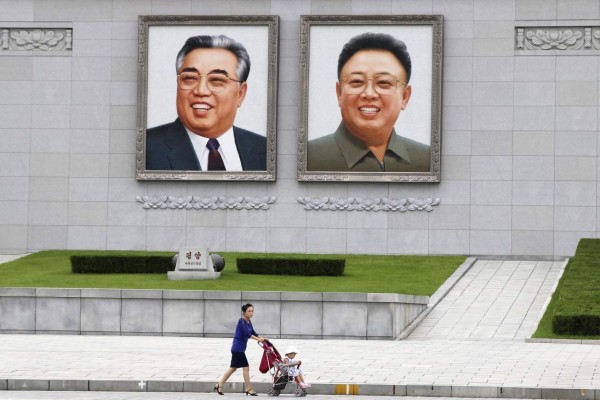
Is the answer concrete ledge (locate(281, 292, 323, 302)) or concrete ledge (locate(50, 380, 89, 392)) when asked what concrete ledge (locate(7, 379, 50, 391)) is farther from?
concrete ledge (locate(281, 292, 323, 302))

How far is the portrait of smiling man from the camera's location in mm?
42906

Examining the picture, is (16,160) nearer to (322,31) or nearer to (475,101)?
(322,31)

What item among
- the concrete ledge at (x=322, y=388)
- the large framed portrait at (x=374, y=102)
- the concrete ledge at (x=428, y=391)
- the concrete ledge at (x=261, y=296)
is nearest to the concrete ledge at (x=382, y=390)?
the concrete ledge at (x=322, y=388)

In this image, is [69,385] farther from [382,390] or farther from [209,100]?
[209,100]

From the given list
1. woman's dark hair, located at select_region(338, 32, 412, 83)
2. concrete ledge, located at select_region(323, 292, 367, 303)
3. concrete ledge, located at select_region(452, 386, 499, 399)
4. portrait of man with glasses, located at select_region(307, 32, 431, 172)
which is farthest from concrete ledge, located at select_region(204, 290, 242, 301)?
woman's dark hair, located at select_region(338, 32, 412, 83)

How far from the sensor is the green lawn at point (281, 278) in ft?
102

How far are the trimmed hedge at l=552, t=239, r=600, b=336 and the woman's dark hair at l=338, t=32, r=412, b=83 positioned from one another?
32.0 feet

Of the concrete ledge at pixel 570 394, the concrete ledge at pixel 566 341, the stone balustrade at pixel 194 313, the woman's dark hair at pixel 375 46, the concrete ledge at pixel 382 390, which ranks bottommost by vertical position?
the concrete ledge at pixel 382 390

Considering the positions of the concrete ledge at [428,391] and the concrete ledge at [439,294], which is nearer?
the concrete ledge at [428,391]

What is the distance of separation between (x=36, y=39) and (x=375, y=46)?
11606 mm

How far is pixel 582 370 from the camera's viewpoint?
21062 millimetres

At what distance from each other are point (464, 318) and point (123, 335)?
8.15 metres

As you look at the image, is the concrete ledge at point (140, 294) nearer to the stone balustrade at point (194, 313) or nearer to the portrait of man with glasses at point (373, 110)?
the stone balustrade at point (194, 313)

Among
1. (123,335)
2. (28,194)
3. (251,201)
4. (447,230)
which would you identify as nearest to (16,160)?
(28,194)
